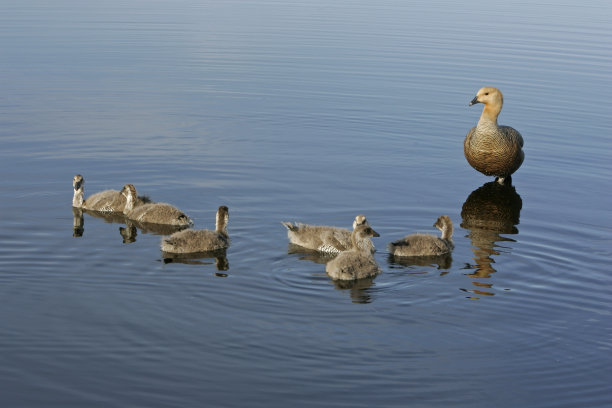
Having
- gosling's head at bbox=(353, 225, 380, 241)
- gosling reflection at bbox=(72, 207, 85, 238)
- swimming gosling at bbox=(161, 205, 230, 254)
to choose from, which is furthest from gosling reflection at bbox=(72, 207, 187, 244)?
gosling's head at bbox=(353, 225, 380, 241)

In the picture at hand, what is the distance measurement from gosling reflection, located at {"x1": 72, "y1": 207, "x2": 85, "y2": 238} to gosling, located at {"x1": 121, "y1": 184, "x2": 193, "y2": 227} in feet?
2.27

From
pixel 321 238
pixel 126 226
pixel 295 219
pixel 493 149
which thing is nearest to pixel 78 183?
pixel 126 226

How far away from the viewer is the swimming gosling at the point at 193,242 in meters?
11.7

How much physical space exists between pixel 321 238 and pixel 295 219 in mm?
1340

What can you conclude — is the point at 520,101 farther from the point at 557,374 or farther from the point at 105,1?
the point at 105,1

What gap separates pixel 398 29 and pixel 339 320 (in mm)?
31817

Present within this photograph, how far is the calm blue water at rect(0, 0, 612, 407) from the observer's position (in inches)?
326

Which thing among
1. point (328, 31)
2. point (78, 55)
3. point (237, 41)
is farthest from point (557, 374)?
point (328, 31)

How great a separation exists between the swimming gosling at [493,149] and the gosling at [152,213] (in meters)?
6.10

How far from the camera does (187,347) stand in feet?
28.5

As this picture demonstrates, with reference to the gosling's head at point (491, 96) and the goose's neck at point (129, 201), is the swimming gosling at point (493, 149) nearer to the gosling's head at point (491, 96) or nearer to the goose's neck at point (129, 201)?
the gosling's head at point (491, 96)

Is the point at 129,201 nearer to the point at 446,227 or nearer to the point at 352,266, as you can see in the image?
the point at 352,266

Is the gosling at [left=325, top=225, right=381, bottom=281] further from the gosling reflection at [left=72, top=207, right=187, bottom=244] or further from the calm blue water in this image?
the gosling reflection at [left=72, top=207, right=187, bottom=244]

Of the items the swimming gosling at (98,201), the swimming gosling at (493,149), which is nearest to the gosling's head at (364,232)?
the swimming gosling at (98,201)
